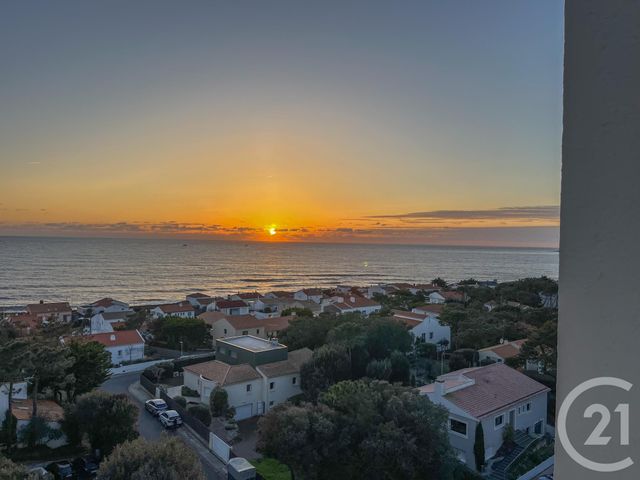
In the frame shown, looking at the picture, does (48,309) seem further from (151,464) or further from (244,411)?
(151,464)

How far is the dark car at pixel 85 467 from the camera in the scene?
1325cm

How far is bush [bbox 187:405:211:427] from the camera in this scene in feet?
57.0

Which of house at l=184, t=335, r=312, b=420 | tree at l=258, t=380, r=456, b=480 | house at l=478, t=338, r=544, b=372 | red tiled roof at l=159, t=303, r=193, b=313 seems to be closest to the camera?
tree at l=258, t=380, r=456, b=480

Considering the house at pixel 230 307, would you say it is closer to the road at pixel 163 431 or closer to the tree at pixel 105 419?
the road at pixel 163 431

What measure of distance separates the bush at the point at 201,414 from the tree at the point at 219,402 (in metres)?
0.59

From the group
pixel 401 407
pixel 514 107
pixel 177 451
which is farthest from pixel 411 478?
pixel 514 107

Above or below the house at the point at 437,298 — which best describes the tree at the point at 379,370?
above

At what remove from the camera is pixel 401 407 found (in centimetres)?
1220

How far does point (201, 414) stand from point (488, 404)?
35.7ft

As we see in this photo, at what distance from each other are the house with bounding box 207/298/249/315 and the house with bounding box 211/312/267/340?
31.9 feet

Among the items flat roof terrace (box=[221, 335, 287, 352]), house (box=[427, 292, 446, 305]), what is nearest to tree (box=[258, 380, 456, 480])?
flat roof terrace (box=[221, 335, 287, 352])

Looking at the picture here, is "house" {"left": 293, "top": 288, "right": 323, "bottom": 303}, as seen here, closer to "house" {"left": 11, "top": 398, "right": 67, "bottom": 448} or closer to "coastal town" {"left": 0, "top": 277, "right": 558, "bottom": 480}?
"coastal town" {"left": 0, "top": 277, "right": 558, "bottom": 480}

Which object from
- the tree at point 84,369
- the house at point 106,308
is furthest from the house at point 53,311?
the tree at point 84,369

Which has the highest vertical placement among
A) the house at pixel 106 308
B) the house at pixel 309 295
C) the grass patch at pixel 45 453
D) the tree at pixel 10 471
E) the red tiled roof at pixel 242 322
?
the tree at pixel 10 471
